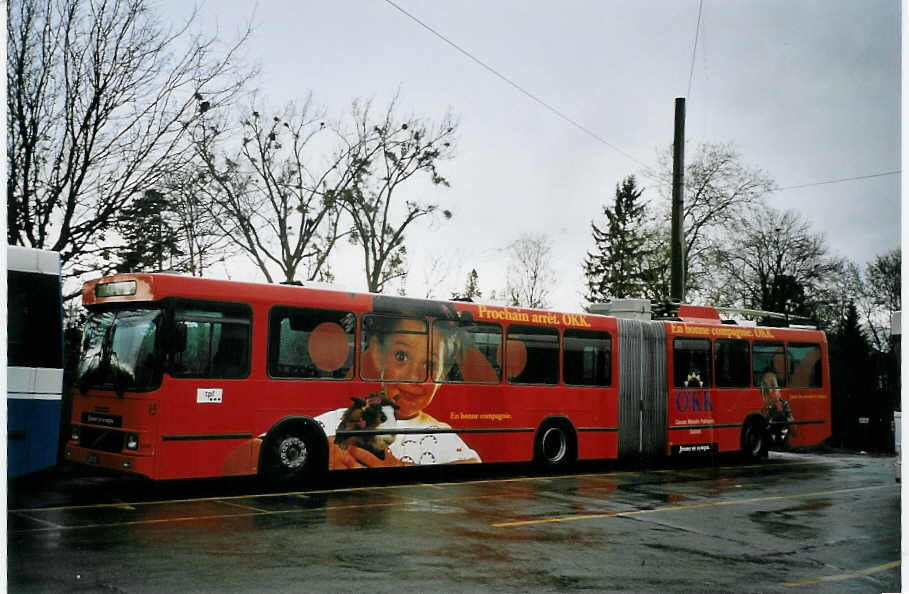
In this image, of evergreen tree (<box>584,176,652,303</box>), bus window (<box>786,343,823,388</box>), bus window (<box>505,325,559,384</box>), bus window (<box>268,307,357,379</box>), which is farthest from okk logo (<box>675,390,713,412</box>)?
evergreen tree (<box>584,176,652,303</box>)

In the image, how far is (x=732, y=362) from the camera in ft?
59.6

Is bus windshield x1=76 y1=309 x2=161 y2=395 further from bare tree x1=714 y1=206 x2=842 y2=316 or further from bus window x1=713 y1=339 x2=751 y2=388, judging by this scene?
bare tree x1=714 y1=206 x2=842 y2=316

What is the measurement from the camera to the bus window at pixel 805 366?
1925cm

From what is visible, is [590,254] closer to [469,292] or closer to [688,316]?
[469,292]

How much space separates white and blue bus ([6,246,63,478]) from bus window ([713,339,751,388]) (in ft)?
39.3

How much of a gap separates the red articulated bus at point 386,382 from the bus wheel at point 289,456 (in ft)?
0.09

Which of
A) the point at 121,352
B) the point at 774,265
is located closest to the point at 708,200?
the point at 774,265

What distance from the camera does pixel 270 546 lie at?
26.5 feet

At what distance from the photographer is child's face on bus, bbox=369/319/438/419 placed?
1323 cm

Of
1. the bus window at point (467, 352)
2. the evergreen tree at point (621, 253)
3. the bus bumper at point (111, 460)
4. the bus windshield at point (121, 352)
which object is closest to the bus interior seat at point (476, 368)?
the bus window at point (467, 352)

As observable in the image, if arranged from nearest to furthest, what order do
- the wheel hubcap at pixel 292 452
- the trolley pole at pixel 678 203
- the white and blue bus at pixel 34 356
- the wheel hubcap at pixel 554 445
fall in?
the white and blue bus at pixel 34 356
the wheel hubcap at pixel 292 452
the wheel hubcap at pixel 554 445
the trolley pole at pixel 678 203

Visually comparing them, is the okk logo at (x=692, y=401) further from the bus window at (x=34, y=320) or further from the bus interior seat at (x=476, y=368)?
the bus window at (x=34, y=320)

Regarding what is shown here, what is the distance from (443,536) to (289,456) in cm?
365

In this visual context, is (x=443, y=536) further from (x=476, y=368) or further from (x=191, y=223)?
(x=191, y=223)
